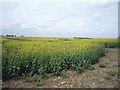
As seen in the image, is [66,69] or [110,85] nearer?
[110,85]

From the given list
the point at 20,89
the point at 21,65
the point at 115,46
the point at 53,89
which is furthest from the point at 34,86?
the point at 115,46

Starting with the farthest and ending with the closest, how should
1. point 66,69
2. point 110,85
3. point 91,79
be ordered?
point 66,69, point 91,79, point 110,85

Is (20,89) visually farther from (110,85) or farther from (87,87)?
(110,85)

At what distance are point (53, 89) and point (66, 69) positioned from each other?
5.32 ft

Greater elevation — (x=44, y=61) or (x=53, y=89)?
(x=44, y=61)

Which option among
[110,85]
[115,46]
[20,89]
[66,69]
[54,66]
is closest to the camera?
[20,89]

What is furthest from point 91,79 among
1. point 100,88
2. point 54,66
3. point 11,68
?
point 11,68

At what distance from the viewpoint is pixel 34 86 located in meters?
3.37

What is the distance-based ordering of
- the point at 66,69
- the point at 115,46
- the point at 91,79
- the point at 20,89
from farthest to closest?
the point at 115,46 < the point at 66,69 < the point at 91,79 < the point at 20,89

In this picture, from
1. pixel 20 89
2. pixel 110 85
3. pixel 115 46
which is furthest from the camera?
pixel 115 46

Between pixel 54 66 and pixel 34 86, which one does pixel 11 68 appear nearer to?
pixel 34 86

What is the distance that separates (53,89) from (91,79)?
1.61 meters

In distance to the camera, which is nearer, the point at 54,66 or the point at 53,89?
the point at 53,89

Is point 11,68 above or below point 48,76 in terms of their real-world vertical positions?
above
